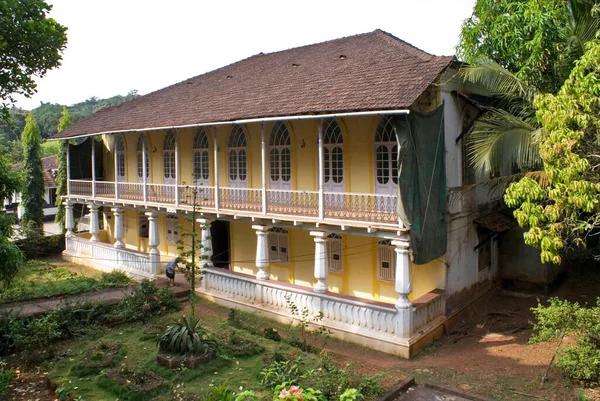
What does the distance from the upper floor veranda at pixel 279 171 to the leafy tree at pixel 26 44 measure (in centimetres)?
461

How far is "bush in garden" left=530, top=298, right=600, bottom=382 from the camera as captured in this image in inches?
344

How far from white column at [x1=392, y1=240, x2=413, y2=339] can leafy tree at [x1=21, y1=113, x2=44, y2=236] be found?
24.1 meters

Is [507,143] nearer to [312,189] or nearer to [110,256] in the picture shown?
[312,189]

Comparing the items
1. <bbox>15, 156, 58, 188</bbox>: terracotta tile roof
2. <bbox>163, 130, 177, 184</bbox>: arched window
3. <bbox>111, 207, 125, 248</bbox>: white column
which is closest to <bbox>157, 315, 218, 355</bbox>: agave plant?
<bbox>163, 130, 177, 184</bbox>: arched window

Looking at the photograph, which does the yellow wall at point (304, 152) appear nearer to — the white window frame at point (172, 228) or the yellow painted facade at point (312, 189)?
the yellow painted facade at point (312, 189)

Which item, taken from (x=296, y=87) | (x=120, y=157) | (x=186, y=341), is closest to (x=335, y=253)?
(x=296, y=87)

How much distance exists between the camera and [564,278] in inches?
692

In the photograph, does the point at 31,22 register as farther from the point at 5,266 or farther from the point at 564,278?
the point at 564,278

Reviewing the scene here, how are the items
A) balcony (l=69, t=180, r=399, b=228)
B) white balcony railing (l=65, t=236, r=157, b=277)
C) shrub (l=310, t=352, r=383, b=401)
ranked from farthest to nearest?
white balcony railing (l=65, t=236, r=157, b=277), balcony (l=69, t=180, r=399, b=228), shrub (l=310, t=352, r=383, b=401)

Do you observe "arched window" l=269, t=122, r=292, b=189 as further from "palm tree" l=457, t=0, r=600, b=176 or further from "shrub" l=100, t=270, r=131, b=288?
"shrub" l=100, t=270, r=131, b=288

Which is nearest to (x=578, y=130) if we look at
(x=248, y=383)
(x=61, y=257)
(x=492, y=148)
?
(x=492, y=148)

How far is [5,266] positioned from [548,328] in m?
10.7

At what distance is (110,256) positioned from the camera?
20297 mm

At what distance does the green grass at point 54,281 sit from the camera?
50.4 ft
